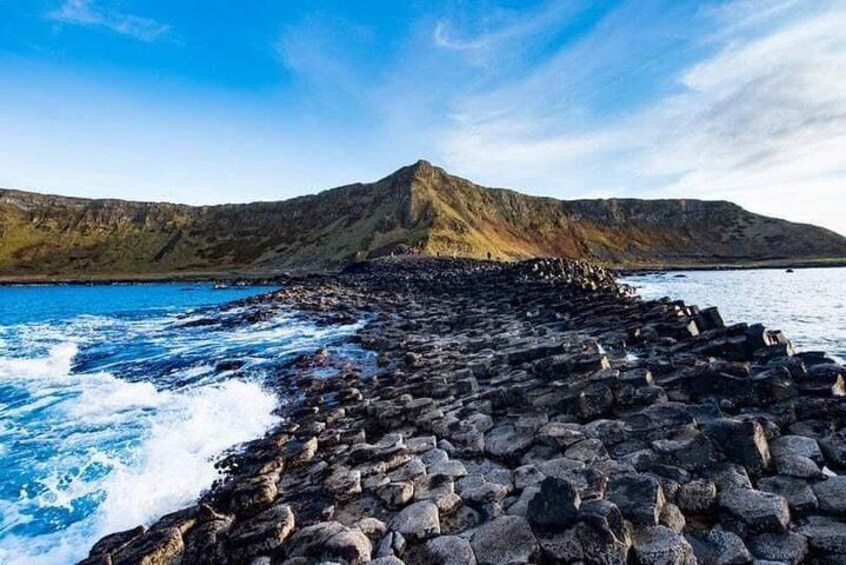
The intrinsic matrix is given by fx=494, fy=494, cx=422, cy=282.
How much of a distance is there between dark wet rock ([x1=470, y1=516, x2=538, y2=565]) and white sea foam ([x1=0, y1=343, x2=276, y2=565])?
5844mm

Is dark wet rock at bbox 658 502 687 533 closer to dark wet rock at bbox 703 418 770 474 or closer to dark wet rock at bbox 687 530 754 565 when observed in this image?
dark wet rock at bbox 687 530 754 565

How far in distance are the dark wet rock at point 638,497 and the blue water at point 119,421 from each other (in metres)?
7.36

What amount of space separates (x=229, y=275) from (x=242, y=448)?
113 metres

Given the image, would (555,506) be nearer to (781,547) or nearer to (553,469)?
(553,469)

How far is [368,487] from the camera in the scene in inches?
311

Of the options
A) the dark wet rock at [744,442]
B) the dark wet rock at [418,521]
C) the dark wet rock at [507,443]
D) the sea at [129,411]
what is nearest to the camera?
the dark wet rock at [418,521]

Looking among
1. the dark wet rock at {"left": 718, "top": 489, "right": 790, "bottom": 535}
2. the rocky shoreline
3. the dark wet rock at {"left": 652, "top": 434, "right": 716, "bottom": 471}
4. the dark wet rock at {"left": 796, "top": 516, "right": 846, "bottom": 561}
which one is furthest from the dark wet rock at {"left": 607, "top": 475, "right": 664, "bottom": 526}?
the dark wet rock at {"left": 796, "top": 516, "right": 846, "bottom": 561}

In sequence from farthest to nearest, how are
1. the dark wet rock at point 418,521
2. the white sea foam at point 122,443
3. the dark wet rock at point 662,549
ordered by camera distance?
the white sea foam at point 122,443, the dark wet rock at point 418,521, the dark wet rock at point 662,549

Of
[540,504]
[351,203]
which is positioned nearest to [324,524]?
[540,504]

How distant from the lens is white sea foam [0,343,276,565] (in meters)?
8.46

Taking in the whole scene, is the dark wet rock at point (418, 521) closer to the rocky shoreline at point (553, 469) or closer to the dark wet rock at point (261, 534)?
the rocky shoreline at point (553, 469)

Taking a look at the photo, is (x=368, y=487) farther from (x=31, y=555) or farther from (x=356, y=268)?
(x=356, y=268)

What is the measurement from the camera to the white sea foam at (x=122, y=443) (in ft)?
27.8

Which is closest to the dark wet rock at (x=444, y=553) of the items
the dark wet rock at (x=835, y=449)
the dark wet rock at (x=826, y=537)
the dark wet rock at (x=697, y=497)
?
the dark wet rock at (x=697, y=497)
